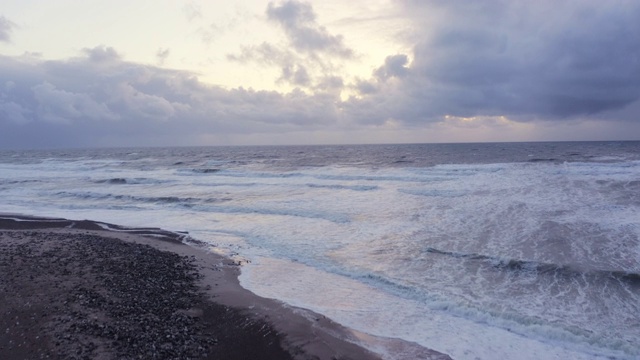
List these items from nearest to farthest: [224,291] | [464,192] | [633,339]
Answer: [633,339], [224,291], [464,192]

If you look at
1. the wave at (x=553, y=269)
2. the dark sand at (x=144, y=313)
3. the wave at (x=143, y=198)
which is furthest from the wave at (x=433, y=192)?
the dark sand at (x=144, y=313)

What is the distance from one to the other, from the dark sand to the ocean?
0.81 meters

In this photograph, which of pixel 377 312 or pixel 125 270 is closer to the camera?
pixel 377 312

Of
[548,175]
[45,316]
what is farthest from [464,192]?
[45,316]

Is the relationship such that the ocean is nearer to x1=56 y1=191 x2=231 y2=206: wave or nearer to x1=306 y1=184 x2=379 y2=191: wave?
x1=56 y1=191 x2=231 y2=206: wave

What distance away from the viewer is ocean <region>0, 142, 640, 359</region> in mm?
7734

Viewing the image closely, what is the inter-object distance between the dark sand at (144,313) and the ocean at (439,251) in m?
0.81

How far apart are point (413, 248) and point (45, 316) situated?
975cm

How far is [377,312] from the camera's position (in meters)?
8.48

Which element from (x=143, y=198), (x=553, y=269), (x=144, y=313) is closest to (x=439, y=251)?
(x=553, y=269)

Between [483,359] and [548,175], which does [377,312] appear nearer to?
[483,359]

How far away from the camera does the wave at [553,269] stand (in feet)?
33.9

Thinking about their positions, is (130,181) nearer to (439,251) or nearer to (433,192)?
(433,192)

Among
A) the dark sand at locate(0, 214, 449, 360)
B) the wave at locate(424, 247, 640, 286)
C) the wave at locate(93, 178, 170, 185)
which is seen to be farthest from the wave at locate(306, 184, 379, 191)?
the dark sand at locate(0, 214, 449, 360)
